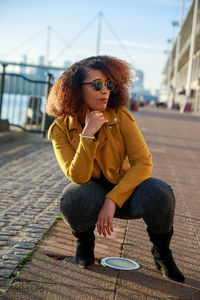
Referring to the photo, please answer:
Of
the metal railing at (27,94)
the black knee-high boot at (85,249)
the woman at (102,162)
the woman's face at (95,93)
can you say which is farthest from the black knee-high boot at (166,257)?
the metal railing at (27,94)

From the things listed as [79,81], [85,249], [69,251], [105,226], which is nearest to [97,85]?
[79,81]

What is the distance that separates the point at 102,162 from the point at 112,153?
0.26ft

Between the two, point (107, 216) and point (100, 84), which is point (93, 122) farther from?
point (107, 216)

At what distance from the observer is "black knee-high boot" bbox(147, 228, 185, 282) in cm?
255

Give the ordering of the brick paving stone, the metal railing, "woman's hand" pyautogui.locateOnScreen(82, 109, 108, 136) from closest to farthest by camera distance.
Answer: "woman's hand" pyautogui.locateOnScreen(82, 109, 108, 136) → the brick paving stone → the metal railing

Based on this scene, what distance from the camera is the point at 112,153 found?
2.61 metres

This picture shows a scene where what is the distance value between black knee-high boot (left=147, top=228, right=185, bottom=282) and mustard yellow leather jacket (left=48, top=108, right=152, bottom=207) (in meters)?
0.31

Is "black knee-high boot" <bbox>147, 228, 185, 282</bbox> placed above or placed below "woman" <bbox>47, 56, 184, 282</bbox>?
below

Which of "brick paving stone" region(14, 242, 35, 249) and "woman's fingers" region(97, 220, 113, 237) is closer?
Answer: "woman's fingers" region(97, 220, 113, 237)

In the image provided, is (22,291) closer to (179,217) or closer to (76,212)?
(76,212)

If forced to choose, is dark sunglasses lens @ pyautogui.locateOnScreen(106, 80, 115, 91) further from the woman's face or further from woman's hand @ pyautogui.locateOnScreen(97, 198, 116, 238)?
woman's hand @ pyautogui.locateOnScreen(97, 198, 116, 238)

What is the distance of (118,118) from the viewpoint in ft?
8.61

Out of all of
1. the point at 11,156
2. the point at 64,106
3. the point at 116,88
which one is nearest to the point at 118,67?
the point at 116,88

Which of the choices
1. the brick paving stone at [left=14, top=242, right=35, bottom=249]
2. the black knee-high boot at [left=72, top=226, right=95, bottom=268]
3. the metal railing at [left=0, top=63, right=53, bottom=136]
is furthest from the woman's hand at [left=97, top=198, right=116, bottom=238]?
the metal railing at [left=0, top=63, right=53, bottom=136]
